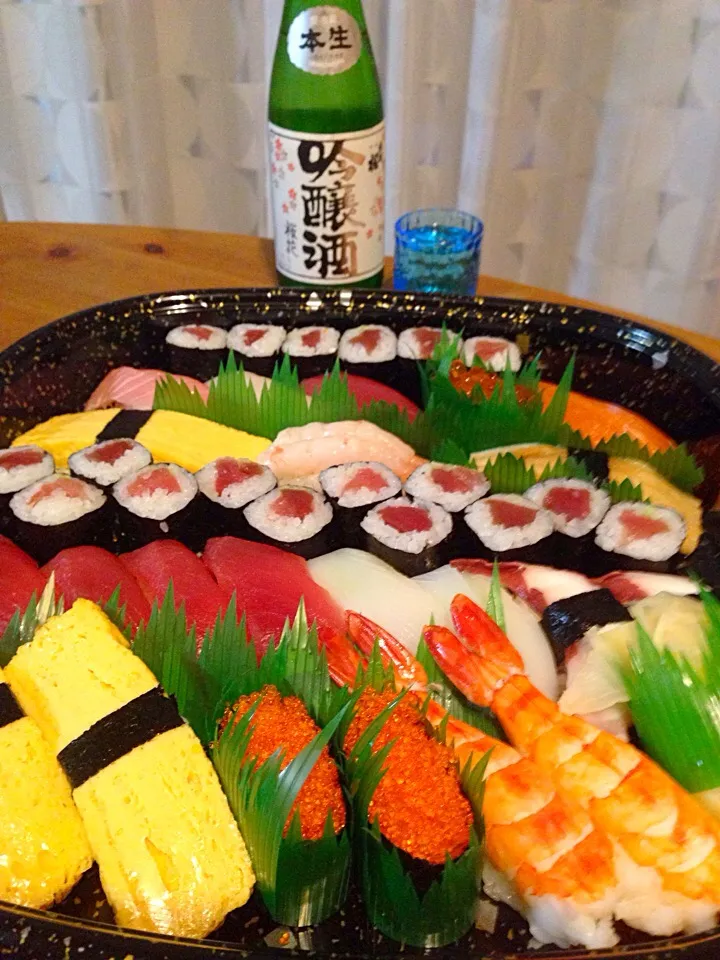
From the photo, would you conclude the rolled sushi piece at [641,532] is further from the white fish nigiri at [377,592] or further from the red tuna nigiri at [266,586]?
the red tuna nigiri at [266,586]

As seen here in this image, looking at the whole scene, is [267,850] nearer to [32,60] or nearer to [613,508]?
[613,508]

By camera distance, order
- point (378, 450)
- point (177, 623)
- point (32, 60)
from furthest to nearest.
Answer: point (32, 60) → point (378, 450) → point (177, 623)

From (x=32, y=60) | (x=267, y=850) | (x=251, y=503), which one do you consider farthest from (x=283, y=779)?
(x=32, y=60)

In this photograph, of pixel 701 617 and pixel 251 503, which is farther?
pixel 251 503

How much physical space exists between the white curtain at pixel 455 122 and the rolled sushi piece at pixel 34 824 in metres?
1.87

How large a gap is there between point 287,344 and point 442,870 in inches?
39.5

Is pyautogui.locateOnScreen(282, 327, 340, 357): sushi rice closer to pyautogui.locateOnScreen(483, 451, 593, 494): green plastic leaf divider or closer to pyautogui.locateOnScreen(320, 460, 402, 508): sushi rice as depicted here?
pyautogui.locateOnScreen(320, 460, 402, 508): sushi rice

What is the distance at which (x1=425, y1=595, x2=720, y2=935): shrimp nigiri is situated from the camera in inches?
30.3

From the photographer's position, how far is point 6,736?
789 mm

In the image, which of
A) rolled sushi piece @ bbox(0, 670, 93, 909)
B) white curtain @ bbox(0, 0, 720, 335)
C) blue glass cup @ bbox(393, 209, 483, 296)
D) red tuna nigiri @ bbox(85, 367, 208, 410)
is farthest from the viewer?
white curtain @ bbox(0, 0, 720, 335)

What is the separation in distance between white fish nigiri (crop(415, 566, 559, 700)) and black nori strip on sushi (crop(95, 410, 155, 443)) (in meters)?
0.55

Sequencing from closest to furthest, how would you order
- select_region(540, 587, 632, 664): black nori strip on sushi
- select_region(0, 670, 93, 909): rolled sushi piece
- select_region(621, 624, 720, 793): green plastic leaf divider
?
select_region(0, 670, 93, 909): rolled sushi piece → select_region(621, 624, 720, 793): green plastic leaf divider → select_region(540, 587, 632, 664): black nori strip on sushi

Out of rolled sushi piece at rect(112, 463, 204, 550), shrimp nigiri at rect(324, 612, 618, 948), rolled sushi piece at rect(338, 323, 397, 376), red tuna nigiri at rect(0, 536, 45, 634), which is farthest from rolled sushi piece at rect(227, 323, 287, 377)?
shrimp nigiri at rect(324, 612, 618, 948)

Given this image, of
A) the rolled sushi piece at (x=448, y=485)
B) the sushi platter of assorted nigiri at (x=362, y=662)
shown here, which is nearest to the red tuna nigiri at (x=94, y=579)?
the sushi platter of assorted nigiri at (x=362, y=662)
